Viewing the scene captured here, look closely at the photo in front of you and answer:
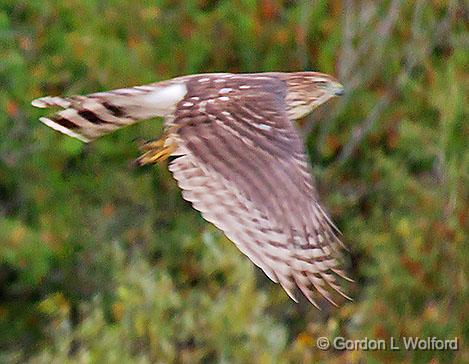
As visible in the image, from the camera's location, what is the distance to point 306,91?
7172 millimetres

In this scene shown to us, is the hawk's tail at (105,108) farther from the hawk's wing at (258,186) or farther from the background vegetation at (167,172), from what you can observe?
the background vegetation at (167,172)

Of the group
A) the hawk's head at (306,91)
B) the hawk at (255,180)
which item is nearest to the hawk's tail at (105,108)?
the hawk at (255,180)

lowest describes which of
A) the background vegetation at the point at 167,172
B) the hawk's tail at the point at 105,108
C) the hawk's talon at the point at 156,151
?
the background vegetation at the point at 167,172

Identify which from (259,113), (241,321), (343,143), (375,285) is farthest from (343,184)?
(259,113)

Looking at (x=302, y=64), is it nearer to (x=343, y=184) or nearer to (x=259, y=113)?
(x=343, y=184)

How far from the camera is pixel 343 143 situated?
30.9 ft

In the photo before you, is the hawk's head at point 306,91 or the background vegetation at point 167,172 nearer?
the hawk's head at point 306,91

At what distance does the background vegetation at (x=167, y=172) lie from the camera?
8.38m

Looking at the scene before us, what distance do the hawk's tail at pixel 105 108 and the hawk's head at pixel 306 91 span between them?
0.78 metres

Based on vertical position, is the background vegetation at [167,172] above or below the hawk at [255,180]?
below

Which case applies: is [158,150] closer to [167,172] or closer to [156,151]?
[156,151]

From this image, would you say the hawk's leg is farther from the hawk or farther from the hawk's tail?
the hawk's tail

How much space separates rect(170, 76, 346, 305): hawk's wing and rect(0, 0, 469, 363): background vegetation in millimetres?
2460

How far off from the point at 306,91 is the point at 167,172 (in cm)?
229
